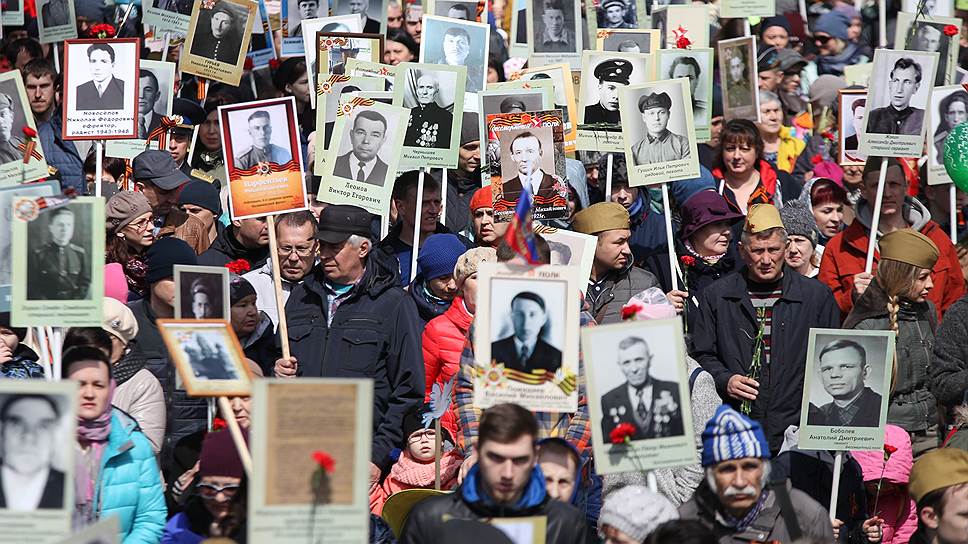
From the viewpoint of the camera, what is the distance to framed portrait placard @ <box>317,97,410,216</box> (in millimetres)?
9000

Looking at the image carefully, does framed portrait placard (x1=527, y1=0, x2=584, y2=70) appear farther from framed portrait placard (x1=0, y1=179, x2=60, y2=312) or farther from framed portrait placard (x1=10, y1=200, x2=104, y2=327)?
framed portrait placard (x1=10, y1=200, x2=104, y2=327)

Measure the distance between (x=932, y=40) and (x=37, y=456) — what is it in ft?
25.0

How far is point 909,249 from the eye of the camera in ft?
25.9

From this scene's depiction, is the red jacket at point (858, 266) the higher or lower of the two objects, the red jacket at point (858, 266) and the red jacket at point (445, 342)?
the higher

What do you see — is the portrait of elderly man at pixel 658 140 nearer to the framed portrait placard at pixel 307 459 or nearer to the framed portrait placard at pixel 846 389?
the framed portrait placard at pixel 846 389

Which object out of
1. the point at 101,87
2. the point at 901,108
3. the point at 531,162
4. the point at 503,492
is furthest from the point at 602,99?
the point at 503,492

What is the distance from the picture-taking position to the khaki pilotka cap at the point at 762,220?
7.91m

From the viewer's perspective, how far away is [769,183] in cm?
1055

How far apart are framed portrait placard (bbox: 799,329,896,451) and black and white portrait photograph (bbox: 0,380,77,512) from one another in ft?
10.9

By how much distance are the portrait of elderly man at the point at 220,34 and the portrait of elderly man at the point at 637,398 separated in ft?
20.0

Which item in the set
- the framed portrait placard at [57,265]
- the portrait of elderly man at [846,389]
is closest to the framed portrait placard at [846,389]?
the portrait of elderly man at [846,389]

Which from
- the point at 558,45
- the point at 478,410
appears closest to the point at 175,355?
the point at 478,410

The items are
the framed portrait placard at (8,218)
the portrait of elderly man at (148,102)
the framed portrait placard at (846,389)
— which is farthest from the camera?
the portrait of elderly man at (148,102)

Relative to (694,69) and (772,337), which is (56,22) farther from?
(772,337)
